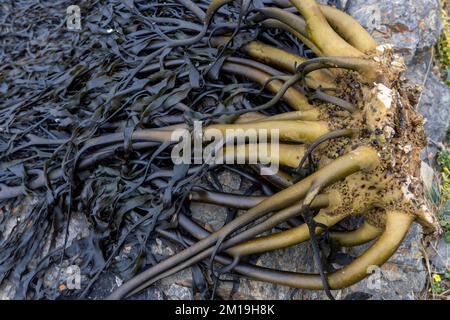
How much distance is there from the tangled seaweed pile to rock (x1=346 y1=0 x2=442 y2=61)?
703 mm

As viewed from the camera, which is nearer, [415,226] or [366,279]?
[366,279]

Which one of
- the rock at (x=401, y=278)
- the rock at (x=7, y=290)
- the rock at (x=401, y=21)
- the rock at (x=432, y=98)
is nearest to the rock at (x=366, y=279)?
the rock at (x=401, y=278)

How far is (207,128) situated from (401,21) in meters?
1.35

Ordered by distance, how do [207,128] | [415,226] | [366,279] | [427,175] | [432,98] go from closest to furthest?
[207,128]
[366,279]
[415,226]
[427,175]
[432,98]

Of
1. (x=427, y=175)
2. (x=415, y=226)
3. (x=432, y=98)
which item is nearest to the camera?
(x=415, y=226)

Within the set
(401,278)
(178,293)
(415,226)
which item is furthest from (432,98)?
(178,293)

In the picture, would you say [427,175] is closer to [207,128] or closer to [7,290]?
[207,128]

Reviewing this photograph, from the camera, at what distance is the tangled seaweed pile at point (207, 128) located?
130cm

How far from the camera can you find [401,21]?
224 centimetres

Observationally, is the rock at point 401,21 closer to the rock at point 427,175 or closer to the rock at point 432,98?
the rock at point 432,98

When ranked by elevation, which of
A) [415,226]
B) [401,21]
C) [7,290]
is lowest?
[7,290]

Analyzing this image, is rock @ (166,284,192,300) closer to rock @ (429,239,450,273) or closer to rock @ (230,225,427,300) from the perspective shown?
rock @ (230,225,427,300)

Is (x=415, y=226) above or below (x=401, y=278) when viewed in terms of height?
above

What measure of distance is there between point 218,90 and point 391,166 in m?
0.68
